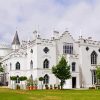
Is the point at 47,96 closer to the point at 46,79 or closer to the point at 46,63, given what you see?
the point at 46,79

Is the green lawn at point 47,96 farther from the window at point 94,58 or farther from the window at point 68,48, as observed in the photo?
the window at point 94,58

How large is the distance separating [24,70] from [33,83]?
8466 millimetres

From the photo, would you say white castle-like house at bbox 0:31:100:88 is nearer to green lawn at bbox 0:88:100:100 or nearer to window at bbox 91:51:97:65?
window at bbox 91:51:97:65

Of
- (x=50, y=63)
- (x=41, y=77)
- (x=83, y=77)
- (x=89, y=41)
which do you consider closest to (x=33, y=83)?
(x=41, y=77)

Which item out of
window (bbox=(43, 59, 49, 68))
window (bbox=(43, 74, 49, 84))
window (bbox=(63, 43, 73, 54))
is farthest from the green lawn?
window (bbox=(63, 43, 73, 54))

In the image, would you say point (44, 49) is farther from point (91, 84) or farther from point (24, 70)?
point (91, 84)

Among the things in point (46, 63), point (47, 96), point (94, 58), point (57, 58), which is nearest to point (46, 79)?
point (46, 63)

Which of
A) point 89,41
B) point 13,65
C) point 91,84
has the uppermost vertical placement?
point 89,41

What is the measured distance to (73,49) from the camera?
247 feet

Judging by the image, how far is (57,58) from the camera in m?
72.5

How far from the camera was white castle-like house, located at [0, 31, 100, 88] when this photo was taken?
230 ft

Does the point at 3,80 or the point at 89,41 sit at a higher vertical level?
the point at 89,41

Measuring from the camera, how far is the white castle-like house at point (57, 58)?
230 ft

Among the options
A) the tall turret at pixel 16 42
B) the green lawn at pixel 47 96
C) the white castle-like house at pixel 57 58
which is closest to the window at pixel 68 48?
the white castle-like house at pixel 57 58
